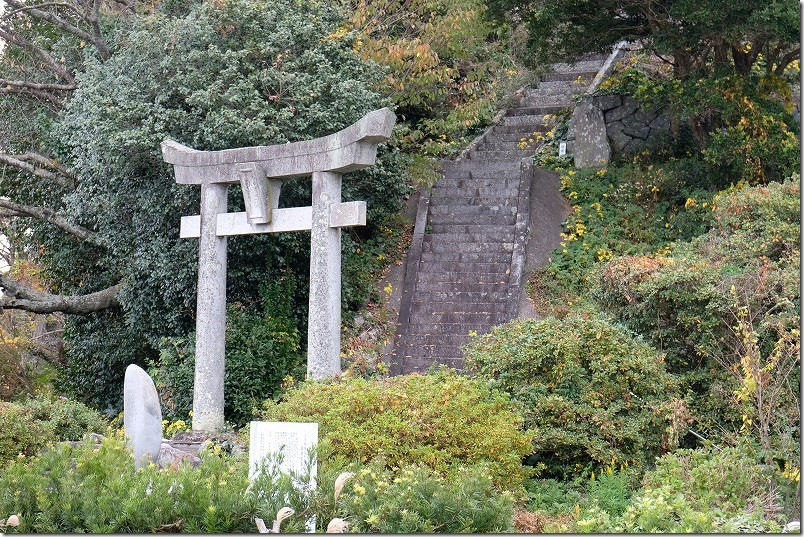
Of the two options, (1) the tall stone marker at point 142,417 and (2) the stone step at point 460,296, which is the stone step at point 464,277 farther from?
(1) the tall stone marker at point 142,417

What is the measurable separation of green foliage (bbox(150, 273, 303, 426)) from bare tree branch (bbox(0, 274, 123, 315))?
2333 millimetres

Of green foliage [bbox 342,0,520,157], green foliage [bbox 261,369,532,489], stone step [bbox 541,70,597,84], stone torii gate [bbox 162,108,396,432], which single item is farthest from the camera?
stone step [bbox 541,70,597,84]

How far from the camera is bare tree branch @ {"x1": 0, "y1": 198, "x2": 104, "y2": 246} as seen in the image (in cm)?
1606

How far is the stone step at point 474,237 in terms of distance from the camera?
16.9 meters

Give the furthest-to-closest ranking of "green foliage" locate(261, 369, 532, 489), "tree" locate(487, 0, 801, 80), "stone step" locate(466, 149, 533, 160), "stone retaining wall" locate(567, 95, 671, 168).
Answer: "stone step" locate(466, 149, 533, 160) → "stone retaining wall" locate(567, 95, 671, 168) → "tree" locate(487, 0, 801, 80) → "green foliage" locate(261, 369, 532, 489)

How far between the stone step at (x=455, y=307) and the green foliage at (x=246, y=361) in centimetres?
222

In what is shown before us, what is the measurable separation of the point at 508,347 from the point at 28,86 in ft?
35.8

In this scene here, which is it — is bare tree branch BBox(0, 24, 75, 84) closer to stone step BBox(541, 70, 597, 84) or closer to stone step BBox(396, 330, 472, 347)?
stone step BBox(396, 330, 472, 347)

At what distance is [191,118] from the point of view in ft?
46.6

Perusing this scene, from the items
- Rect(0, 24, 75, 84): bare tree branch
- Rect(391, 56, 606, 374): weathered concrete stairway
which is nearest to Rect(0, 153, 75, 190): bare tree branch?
Rect(0, 24, 75, 84): bare tree branch

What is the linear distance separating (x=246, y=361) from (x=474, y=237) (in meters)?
5.05

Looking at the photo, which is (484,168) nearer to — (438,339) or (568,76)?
(438,339)

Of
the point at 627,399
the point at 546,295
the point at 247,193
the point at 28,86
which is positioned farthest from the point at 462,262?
the point at 28,86

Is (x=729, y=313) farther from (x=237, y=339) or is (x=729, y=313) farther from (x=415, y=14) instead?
(x=415, y=14)
